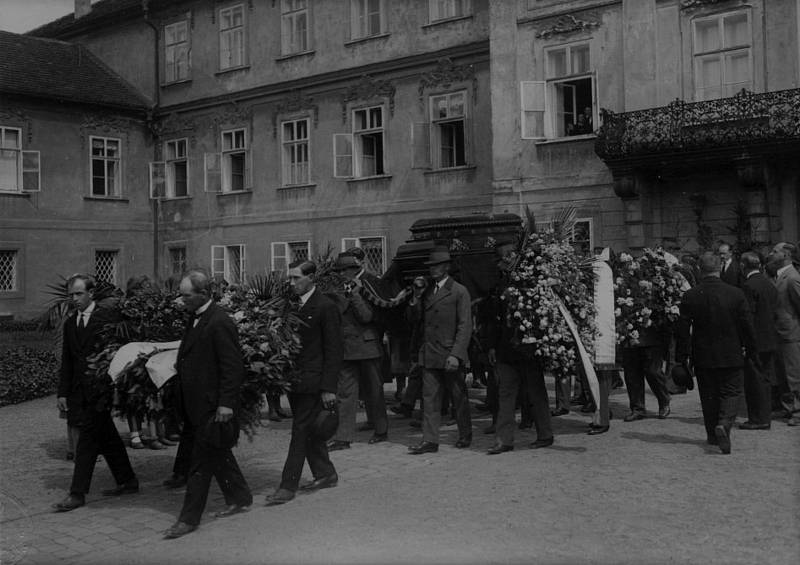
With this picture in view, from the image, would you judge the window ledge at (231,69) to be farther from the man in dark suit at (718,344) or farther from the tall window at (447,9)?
the man in dark suit at (718,344)

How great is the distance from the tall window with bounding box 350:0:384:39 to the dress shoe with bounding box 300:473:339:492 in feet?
59.6

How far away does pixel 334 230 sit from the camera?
24.9 meters

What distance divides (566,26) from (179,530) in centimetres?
1586

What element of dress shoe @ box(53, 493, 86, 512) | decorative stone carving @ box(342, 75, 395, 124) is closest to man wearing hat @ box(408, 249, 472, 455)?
dress shoe @ box(53, 493, 86, 512)

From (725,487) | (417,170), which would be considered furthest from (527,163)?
(725,487)

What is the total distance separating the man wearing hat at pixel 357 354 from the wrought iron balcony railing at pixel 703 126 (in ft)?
29.6

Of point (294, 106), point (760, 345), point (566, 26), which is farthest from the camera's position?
point (294, 106)

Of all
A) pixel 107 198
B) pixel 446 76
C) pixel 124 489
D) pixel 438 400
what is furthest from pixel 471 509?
pixel 107 198

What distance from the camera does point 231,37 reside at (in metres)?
27.5

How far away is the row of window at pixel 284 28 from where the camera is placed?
74.9 feet

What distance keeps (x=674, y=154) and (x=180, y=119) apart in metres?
17.4

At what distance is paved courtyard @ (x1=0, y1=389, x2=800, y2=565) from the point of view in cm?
578

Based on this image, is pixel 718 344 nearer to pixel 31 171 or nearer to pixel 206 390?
pixel 206 390

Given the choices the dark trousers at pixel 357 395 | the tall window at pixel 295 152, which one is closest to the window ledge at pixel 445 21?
the tall window at pixel 295 152
